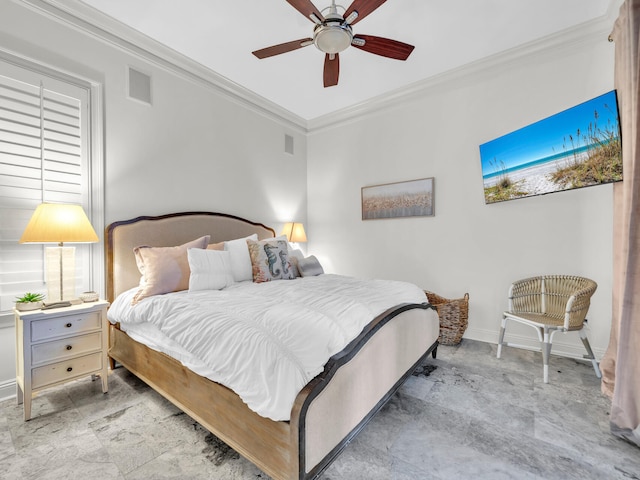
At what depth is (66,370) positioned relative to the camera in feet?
6.51

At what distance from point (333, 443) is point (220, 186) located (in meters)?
3.01

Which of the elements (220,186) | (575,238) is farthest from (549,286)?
(220,186)

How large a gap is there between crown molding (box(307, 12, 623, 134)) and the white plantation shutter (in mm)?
3102

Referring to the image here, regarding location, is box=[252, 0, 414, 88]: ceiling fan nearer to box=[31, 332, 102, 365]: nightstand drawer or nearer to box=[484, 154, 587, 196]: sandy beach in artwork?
box=[484, 154, 587, 196]: sandy beach in artwork

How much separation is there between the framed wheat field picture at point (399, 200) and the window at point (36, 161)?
3103mm

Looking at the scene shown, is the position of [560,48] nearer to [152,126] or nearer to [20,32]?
[152,126]

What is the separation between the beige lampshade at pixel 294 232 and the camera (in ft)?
13.9

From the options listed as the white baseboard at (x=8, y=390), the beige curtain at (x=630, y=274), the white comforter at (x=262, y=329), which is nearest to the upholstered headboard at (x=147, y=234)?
the white comforter at (x=262, y=329)

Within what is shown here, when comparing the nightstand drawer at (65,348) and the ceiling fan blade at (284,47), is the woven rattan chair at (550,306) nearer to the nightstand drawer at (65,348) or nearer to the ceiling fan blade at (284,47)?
the ceiling fan blade at (284,47)

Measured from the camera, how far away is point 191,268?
2.36m

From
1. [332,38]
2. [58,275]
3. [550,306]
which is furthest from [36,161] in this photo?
[550,306]

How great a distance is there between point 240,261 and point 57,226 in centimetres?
134

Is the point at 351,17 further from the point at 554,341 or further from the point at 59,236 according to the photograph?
the point at 554,341

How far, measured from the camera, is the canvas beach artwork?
2195 mm
